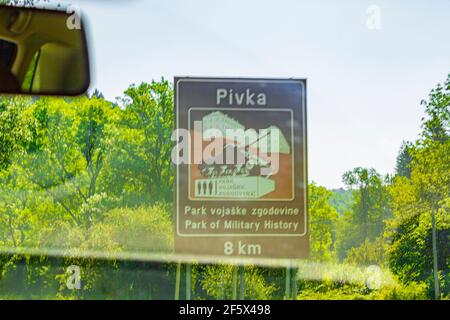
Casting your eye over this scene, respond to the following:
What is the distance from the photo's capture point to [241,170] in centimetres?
897

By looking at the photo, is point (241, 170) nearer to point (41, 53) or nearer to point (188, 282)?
point (188, 282)

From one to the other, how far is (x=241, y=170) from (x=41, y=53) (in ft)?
21.5

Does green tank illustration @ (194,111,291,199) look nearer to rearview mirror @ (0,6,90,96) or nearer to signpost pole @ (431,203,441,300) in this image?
rearview mirror @ (0,6,90,96)

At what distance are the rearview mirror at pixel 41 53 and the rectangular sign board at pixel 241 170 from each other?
631 centimetres

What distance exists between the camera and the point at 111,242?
16531 mm

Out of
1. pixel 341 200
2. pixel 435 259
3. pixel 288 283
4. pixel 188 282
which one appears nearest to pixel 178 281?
pixel 188 282

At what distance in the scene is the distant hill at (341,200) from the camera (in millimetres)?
18334

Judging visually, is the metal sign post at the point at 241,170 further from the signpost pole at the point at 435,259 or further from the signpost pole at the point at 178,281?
the signpost pole at the point at 435,259

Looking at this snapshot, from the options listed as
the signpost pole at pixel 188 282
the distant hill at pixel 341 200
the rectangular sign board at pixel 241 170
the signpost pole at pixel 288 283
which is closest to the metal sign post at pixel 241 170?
the rectangular sign board at pixel 241 170

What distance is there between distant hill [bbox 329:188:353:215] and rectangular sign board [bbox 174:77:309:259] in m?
9.07

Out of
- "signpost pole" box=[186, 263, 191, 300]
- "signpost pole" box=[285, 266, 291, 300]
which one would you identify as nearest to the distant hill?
"signpost pole" box=[285, 266, 291, 300]

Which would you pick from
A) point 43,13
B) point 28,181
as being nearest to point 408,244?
point 28,181

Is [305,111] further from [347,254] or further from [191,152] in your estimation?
[347,254]

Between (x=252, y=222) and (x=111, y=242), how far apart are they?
8.20 metres
